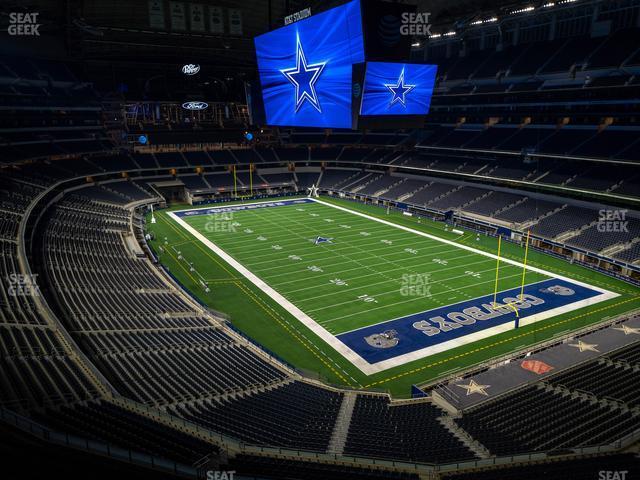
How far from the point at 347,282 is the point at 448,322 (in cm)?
774

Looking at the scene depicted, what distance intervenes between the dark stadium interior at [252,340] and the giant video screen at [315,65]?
3.84 metres

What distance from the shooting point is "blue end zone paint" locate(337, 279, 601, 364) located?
70.8 ft

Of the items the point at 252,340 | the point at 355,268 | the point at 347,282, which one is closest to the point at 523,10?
the point at 355,268

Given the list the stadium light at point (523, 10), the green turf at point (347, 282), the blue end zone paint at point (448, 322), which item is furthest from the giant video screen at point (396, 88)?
the stadium light at point (523, 10)

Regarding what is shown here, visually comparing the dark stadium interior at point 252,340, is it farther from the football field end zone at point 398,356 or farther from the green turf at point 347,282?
the football field end zone at point 398,356

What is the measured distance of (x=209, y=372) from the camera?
17.3 meters

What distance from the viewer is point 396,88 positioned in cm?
2752

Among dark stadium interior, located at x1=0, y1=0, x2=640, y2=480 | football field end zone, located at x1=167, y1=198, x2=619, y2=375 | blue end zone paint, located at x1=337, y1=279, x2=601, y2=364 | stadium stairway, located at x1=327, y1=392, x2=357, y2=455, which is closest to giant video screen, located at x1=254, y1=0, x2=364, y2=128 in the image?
dark stadium interior, located at x1=0, y1=0, x2=640, y2=480

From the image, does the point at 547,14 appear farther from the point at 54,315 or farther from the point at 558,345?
the point at 54,315

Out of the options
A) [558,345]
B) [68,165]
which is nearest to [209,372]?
[558,345]

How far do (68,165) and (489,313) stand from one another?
45.9 metres

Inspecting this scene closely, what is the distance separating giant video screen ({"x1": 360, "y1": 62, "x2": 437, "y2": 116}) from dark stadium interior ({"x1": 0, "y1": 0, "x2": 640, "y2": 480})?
382cm

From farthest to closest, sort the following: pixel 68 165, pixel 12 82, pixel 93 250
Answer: pixel 68 165 → pixel 12 82 → pixel 93 250

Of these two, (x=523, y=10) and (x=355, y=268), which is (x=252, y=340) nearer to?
(x=355, y=268)
